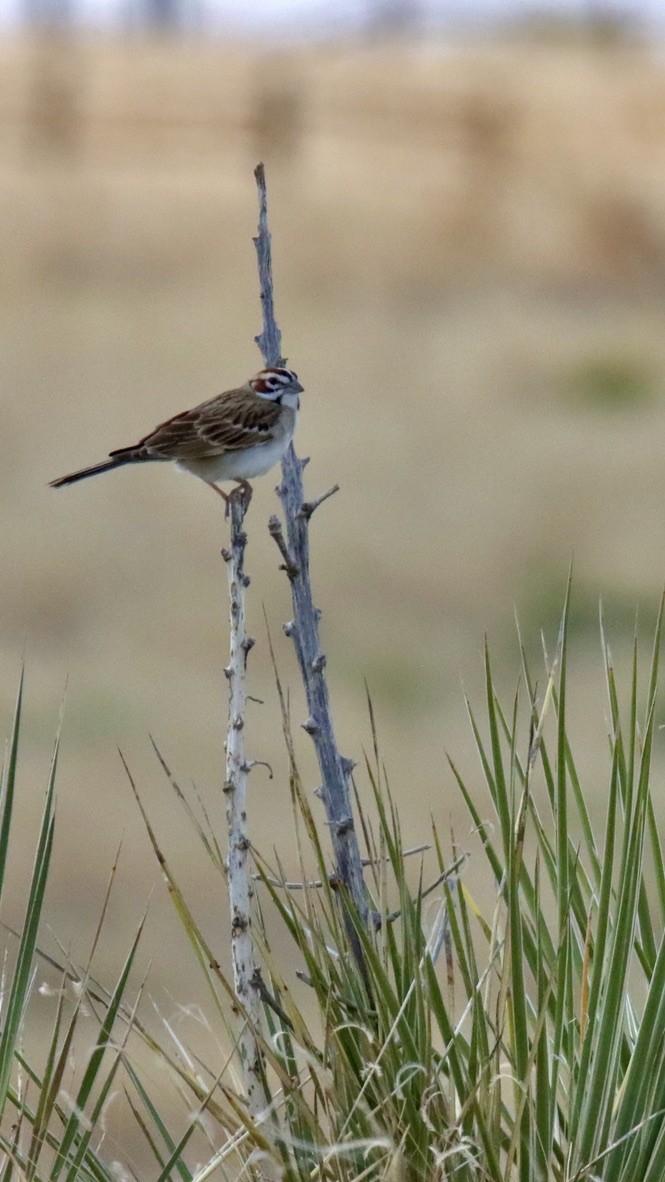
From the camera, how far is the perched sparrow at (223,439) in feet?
15.1

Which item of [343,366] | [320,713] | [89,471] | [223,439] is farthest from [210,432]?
[343,366]

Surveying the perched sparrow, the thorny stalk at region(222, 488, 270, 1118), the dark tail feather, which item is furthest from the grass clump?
the perched sparrow

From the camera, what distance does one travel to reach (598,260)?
2861 cm

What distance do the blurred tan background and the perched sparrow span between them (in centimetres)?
1181

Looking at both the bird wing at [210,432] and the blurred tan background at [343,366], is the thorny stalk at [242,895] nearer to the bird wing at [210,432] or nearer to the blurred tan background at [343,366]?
the bird wing at [210,432]

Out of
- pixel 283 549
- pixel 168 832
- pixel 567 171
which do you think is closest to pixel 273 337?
pixel 283 549

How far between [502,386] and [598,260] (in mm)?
3394

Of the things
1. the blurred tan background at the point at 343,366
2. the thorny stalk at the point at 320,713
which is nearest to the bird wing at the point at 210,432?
the thorny stalk at the point at 320,713

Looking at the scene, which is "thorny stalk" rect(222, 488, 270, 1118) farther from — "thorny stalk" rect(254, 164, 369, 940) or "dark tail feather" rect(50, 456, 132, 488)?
"dark tail feather" rect(50, 456, 132, 488)

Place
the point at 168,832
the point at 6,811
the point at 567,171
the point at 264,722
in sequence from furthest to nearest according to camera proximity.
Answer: the point at 567,171, the point at 264,722, the point at 168,832, the point at 6,811

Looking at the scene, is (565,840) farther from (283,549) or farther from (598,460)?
(598,460)

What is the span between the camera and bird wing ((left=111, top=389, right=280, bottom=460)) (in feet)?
15.3

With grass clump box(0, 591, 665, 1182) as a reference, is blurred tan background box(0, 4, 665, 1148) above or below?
below

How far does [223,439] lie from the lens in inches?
184
